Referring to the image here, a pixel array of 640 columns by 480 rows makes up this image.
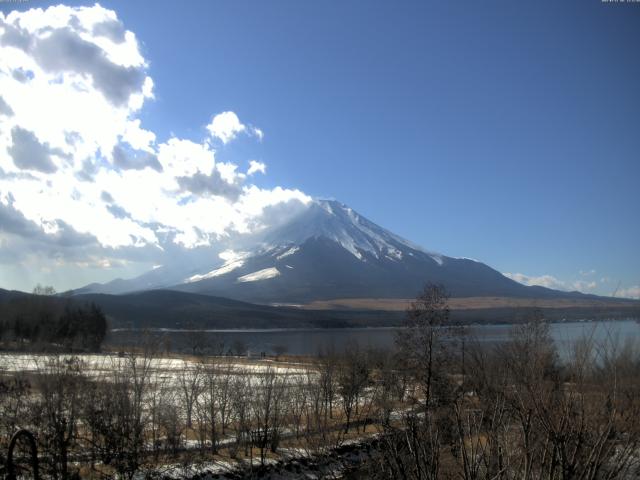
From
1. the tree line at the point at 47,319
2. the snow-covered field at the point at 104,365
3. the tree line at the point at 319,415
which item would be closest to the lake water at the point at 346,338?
the tree line at the point at 319,415

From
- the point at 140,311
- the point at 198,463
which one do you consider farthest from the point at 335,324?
the point at 198,463

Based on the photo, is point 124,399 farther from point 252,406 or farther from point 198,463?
point 252,406

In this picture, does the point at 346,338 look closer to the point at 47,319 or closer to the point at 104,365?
the point at 47,319

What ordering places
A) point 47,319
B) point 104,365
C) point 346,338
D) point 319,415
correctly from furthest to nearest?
point 346,338, point 47,319, point 104,365, point 319,415

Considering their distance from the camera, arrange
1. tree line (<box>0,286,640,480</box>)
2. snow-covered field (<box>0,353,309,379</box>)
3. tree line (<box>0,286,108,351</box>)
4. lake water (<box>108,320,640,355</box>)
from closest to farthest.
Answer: tree line (<box>0,286,640,480</box>) → lake water (<box>108,320,640,355</box>) → snow-covered field (<box>0,353,309,379</box>) → tree line (<box>0,286,108,351</box>)

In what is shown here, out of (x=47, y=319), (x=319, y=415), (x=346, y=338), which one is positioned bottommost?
(x=346, y=338)

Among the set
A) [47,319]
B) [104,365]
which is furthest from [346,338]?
[104,365]

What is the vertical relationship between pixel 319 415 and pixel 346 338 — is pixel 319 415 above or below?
above

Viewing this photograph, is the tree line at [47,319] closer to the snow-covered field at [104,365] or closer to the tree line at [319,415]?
the snow-covered field at [104,365]

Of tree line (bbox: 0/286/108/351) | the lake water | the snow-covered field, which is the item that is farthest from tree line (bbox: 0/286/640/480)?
tree line (bbox: 0/286/108/351)

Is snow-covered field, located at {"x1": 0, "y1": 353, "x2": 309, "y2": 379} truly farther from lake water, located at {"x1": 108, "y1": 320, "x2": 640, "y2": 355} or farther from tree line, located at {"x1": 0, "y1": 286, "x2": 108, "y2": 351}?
tree line, located at {"x1": 0, "y1": 286, "x2": 108, "y2": 351}

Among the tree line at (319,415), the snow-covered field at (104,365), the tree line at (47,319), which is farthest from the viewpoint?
the tree line at (47,319)

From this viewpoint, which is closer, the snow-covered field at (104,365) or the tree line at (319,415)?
the tree line at (319,415)

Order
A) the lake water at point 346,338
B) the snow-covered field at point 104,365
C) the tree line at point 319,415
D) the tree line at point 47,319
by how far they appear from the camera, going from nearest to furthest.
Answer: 1. the tree line at point 319,415
2. the lake water at point 346,338
3. the snow-covered field at point 104,365
4. the tree line at point 47,319
